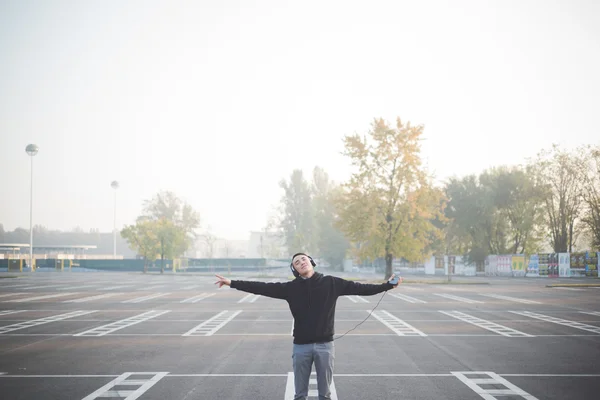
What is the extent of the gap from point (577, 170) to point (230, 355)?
219 ft

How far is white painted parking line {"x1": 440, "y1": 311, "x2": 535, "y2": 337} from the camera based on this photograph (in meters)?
15.3

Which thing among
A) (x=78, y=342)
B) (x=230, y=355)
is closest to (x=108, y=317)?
(x=78, y=342)

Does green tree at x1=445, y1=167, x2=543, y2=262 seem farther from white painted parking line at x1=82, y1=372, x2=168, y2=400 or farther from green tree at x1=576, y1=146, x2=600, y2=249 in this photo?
white painted parking line at x1=82, y1=372, x2=168, y2=400

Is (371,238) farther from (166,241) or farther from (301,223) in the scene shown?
(301,223)

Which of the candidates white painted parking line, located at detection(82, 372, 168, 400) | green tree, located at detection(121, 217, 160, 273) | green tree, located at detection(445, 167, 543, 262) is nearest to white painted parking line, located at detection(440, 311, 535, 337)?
white painted parking line, located at detection(82, 372, 168, 400)

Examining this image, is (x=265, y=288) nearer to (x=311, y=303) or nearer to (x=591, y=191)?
(x=311, y=303)

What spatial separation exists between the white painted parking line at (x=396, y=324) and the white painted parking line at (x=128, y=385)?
7.82 m

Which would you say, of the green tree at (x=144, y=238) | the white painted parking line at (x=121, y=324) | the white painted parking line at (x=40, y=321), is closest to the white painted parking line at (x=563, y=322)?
the white painted parking line at (x=121, y=324)

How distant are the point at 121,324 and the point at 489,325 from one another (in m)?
11.8

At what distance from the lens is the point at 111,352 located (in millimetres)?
12062

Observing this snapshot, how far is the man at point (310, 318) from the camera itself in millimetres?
5664

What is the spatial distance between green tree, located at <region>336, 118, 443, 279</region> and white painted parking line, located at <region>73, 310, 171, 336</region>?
2725 centimetres

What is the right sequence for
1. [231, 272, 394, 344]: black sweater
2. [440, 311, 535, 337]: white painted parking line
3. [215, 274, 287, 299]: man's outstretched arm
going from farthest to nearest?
[440, 311, 535, 337]: white painted parking line < [215, 274, 287, 299]: man's outstretched arm < [231, 272, 394, 344]: black sweater

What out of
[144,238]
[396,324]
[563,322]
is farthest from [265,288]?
[144,238]
